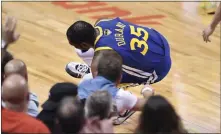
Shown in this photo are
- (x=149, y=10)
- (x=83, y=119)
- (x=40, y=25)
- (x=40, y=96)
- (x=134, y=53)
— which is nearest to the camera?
(x=83, y=119)

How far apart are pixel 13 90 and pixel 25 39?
105 inches

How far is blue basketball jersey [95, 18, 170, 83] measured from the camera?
381 centimetres

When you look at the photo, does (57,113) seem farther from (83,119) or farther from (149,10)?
(149,10)

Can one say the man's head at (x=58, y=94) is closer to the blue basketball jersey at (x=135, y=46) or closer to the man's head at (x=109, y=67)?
the man's head at (x=109, y=67)

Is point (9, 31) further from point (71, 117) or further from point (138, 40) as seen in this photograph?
point (138, 40)

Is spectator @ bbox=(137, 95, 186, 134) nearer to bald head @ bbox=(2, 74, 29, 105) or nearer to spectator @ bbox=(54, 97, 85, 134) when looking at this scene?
spectator @ bbox=(54, 97, 85, 134)

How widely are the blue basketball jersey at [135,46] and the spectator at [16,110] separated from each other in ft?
3.63

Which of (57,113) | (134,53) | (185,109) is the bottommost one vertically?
(185,109)

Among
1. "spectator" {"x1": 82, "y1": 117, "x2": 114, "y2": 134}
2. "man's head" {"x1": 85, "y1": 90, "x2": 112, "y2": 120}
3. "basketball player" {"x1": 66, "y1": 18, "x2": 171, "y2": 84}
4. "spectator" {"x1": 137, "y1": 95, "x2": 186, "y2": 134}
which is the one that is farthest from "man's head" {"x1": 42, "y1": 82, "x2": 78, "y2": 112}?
"basketball player" {"x1": 66, "y1": 18, "x2": 171, "y2": 84}

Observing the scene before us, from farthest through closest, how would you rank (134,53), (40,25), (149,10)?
(149,10) < (40,25) < (134,53)

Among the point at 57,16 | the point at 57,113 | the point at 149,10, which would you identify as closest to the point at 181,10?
the point at 149,10

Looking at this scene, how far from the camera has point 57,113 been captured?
2.65 metres

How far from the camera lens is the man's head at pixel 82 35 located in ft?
12.2

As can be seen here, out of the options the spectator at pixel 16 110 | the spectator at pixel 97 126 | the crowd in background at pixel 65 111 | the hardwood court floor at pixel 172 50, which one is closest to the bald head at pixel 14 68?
the crowd in background at pixel 65 111
